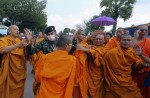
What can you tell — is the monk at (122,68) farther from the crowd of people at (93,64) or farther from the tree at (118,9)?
the tree at (118,9)

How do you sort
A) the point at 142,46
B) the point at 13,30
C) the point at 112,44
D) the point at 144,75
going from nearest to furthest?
1. the point at 142,46
2. the point at 144,75
3. the point at 13,30
4. the point at 112,44

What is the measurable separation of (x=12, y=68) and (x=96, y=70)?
176 cm

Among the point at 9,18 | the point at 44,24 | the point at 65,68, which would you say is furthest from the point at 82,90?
the point at 44,24

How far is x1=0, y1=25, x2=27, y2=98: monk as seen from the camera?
671 centimetres

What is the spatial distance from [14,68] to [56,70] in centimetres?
193

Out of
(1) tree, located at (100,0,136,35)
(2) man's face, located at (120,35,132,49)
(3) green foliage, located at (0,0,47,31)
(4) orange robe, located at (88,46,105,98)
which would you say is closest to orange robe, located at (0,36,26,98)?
(4) orange robe, located at (88,46,105,98)

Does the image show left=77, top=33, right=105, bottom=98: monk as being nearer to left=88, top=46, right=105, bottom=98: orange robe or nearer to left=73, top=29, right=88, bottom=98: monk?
left=88, top=46, right=105, bottom=98: orange robe

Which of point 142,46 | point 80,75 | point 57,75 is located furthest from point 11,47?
point 142,46

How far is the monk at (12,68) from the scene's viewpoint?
6.71 m

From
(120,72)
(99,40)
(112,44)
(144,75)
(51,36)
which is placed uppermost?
(51,36)

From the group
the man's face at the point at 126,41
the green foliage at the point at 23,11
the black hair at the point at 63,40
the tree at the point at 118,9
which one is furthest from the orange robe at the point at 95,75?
the green foliage at the point at 23,11

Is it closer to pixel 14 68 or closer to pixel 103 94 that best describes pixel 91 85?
pixel 103 94

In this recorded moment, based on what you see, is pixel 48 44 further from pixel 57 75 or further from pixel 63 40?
pixel 57 75

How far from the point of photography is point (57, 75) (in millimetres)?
5113
